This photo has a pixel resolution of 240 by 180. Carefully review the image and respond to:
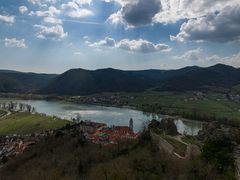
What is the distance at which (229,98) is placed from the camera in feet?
443

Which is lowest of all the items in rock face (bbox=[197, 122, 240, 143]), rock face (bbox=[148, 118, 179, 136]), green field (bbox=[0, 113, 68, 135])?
green field (bbox=[0, 113, 68, 135])

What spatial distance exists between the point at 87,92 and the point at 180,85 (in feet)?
198

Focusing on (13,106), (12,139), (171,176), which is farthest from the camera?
A: (13,106)

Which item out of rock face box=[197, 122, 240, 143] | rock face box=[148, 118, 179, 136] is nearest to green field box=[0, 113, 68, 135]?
rock face box=[148, 118, 179, 136]

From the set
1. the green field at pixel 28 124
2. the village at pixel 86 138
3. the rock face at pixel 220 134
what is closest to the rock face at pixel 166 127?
the village at pixel 86 138

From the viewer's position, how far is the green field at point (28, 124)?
74188 millimetres

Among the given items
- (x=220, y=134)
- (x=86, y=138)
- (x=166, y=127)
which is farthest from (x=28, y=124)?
(x=220, y=134)

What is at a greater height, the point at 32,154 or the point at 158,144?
the point at 158,144

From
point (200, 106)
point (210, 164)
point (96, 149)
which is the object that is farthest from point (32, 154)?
point (200, 106)

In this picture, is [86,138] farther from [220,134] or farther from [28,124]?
[28,124]

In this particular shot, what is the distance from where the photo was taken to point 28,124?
78875mm

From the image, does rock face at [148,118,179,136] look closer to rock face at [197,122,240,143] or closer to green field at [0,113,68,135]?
rock face at [197,122,240,143]

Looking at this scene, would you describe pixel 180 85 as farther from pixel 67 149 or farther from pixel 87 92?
pixel 67 149

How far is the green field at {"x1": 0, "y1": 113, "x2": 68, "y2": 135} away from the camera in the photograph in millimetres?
74188
